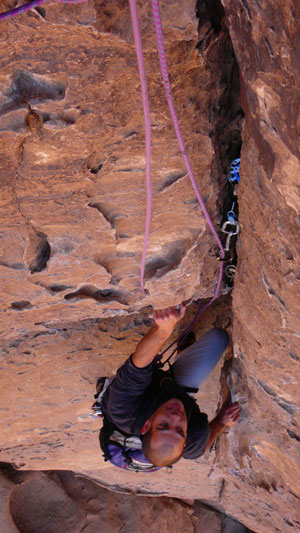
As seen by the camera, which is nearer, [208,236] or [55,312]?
[208,236]

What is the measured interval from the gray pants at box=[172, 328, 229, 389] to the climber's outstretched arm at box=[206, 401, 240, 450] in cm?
17

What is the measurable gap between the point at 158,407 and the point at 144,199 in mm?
827

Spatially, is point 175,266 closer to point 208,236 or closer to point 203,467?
point 208,236

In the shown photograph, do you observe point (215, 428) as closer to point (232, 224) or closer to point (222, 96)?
point (232, 224)

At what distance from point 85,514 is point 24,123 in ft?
10.6

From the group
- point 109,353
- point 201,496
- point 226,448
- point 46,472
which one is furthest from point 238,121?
point 46,472

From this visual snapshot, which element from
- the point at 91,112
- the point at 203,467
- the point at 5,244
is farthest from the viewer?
the point at 203,467

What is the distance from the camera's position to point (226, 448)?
7.35 feet

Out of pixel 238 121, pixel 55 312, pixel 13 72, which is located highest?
pixel 13 72

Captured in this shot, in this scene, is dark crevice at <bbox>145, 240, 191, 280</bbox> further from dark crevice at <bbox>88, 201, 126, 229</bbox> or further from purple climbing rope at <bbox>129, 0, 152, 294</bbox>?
dark crevice at <bbox>88, 201, 126, 229</bbox>

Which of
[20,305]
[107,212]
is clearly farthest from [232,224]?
[20,305]

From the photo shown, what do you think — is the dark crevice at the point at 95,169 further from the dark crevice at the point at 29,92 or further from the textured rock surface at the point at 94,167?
the dark crevice at the point at 29,92

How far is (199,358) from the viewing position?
6.83ft

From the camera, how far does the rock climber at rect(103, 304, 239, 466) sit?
1.61 metres
